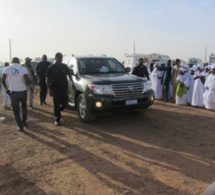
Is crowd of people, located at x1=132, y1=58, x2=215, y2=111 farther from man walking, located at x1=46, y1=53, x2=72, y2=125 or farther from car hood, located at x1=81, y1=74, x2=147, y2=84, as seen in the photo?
man walking, located at x1=46, y1=53, x2=72, y2=125

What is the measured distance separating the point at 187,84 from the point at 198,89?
0.51m

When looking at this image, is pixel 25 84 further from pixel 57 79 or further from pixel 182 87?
pixel 182 87

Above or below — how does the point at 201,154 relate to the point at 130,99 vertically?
below

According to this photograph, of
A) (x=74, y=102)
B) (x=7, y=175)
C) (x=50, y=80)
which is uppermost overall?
(x=50, y=80)

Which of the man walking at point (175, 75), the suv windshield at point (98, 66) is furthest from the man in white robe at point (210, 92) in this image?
the suv windshield at point (98, 66)

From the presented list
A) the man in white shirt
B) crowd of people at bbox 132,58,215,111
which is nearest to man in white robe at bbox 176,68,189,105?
crowd of people at bbox 132,58,215,111

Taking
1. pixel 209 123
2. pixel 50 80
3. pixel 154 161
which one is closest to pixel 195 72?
pixel 209 123

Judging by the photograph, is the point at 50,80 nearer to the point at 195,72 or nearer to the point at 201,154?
the point at 201,154

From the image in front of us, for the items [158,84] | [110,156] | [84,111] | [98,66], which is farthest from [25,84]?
[158,84]

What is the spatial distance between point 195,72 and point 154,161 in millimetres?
7101

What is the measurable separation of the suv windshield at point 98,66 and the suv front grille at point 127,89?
1.24 meters

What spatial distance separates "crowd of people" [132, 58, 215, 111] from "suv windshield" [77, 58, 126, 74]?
2.09 meters

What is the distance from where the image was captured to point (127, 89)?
7.43 metres

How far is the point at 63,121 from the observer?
8266 mm
